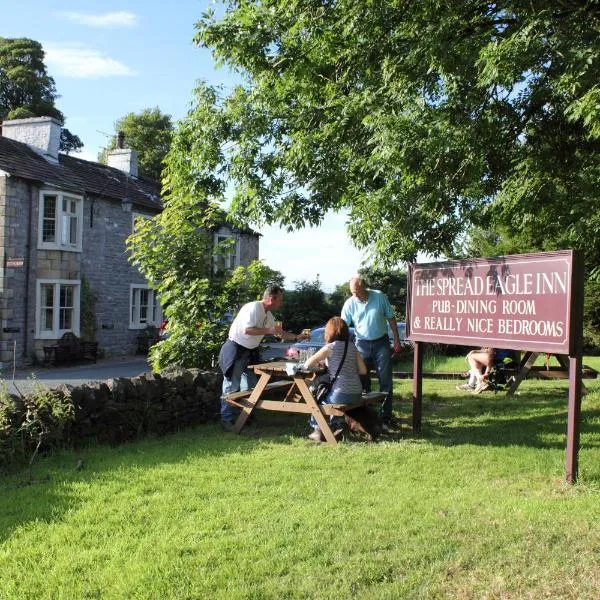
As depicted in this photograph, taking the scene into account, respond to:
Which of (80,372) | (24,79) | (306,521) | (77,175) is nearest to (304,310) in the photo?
(77,175)

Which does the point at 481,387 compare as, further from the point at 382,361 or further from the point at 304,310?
the point at 304,310

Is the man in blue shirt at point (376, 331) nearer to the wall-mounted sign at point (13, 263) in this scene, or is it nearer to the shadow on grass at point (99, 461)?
the shadow on grass at point (99, 461)

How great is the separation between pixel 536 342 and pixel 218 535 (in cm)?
323

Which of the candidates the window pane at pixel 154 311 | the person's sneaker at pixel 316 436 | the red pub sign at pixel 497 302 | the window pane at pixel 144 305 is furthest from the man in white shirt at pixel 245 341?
the window pane at pixel 154 311

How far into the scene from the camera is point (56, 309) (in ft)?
71.1

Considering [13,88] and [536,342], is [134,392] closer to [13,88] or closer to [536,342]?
[536,342]

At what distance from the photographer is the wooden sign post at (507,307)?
18.2 ft

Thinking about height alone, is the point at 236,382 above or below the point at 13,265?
below

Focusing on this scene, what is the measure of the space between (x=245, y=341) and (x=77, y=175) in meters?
17.8

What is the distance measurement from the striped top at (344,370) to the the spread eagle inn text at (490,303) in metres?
→ 0.93

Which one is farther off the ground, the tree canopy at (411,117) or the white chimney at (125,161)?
the white chimney at (125,161)

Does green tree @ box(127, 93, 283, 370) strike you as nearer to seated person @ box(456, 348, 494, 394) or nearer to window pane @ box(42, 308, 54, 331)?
seated person @ box(456, 348, 494, 394)

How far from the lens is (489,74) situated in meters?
6.77

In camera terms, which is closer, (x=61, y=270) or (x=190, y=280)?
(x=190, y=280)
